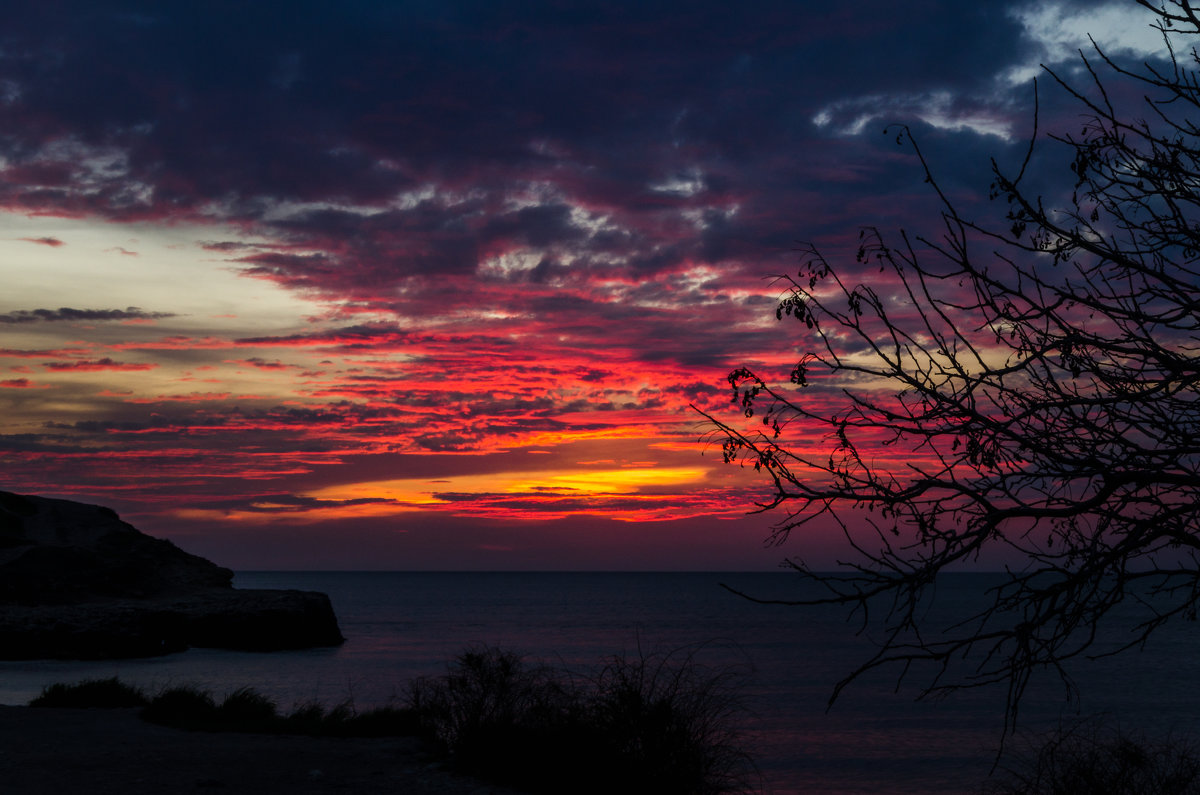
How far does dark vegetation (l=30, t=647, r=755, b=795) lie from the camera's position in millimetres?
11766

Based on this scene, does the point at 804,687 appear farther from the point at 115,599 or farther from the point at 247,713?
the point at 115,599

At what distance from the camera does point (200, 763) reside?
1258 centimetres

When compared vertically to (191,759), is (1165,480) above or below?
above

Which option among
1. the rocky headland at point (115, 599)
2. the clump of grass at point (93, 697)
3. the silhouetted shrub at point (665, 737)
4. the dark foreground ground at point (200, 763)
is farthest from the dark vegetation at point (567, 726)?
the rocky headland at point (115, 599)

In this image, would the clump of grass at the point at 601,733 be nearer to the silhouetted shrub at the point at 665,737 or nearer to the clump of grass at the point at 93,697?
the silhouetted shrub at the point at 665,737

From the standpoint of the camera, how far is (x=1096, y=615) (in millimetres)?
4941

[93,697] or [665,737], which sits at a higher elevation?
[665,737]

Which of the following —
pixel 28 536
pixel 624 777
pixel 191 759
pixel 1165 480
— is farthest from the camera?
pixel 28 536

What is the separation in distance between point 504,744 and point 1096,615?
1017 centimetres

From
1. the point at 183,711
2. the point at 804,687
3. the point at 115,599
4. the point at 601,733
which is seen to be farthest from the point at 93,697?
the point at 115,599

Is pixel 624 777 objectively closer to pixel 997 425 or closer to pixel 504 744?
pixel 504 744

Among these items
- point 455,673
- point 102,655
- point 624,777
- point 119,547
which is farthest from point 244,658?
point 624,777

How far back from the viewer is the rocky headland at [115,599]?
53531 millimetres

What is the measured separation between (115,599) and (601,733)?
203 feet
